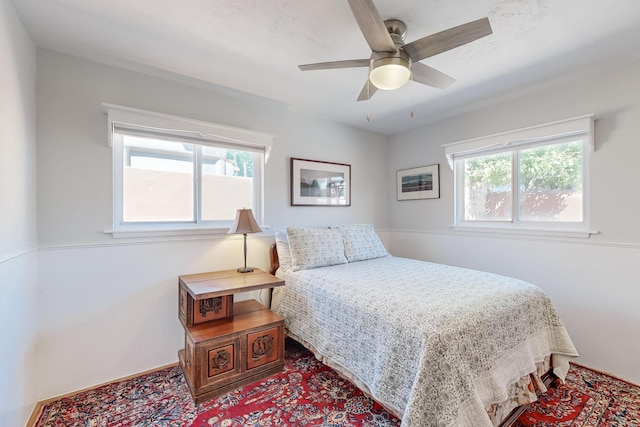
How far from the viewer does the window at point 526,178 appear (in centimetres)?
240

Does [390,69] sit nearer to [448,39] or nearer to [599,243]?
[448,39]

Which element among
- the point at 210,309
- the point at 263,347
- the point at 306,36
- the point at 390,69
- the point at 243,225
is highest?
the point at 306,36

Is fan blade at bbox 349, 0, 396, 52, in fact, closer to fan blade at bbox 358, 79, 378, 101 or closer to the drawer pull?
fan blade at bbox 358, 79, 378, 101

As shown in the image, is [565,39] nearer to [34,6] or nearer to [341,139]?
[341,139]

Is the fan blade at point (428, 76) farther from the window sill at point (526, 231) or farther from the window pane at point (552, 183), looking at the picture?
the window sill at point (526, 231)

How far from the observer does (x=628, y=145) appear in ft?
6.95

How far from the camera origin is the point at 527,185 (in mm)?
2732

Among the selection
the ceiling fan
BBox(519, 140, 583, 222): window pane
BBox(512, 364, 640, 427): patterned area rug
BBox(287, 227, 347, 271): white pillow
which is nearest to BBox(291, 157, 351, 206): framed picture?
BBox(287, 227, 347, 271): white pillow

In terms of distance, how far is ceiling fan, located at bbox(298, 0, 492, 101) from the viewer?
1.29 metres

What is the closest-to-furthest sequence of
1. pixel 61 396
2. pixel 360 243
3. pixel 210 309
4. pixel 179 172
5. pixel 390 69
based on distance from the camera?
pixel 390 69 < pixel 61 396 < pixel 210 309 < pixel 179 172 < pixel 360 243

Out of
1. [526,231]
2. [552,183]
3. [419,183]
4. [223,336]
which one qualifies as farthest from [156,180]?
[552,183]

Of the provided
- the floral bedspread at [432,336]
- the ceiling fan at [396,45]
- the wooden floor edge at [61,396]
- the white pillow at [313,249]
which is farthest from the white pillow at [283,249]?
the ceiling fan at [396,45]

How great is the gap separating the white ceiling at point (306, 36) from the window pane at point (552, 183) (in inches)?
25.9

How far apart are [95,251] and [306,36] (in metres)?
2.17
